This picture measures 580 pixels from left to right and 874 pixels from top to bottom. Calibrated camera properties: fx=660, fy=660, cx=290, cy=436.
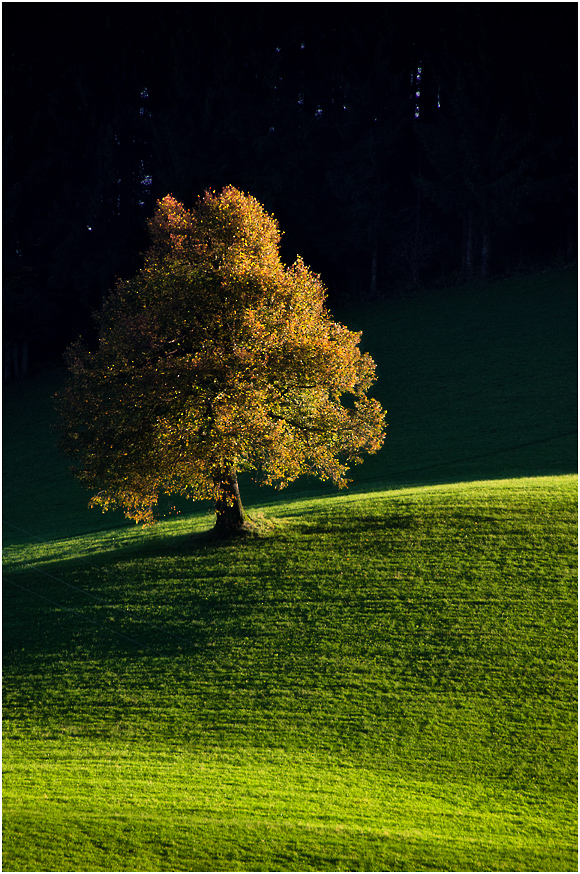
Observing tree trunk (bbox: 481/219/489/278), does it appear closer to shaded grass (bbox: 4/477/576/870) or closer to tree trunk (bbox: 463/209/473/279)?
tree trunk (bbox: 463/209/473/279)

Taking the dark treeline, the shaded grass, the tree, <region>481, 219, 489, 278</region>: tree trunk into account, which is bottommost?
the shaded grass

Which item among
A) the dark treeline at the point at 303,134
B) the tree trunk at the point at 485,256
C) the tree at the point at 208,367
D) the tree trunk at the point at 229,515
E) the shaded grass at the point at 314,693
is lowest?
the shaded grass at the point at 314,693

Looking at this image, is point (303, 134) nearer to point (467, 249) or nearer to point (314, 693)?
point (467, 249)

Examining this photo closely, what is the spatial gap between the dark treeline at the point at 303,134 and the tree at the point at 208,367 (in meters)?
39.8

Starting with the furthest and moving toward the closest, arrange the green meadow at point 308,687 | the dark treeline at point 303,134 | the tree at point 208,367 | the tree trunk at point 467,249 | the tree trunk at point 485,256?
the tree trunk at point 467,249 < the tree trunk at point 485,256 < the dark treeline at point 303,134 < the tree at point 208,367 < the green meadow at point 308,687

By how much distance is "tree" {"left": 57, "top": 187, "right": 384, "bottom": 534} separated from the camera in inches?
867

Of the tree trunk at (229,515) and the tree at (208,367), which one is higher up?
the tree at (208,367)

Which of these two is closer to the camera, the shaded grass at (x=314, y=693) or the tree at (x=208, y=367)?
the shaded grass at (x=314, y=693)

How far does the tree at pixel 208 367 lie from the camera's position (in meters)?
22.0

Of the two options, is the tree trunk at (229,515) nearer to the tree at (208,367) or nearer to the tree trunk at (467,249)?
the tree at (208,367)

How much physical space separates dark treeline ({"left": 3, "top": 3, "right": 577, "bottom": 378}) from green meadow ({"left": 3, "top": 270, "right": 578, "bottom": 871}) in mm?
41718

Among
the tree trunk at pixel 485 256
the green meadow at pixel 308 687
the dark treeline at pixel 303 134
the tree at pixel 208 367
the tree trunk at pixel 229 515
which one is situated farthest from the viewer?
the tree trunk at pixel 485 256

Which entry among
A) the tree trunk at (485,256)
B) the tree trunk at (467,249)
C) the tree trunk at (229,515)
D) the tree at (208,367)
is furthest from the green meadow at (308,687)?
the tree trunk at (467,249)

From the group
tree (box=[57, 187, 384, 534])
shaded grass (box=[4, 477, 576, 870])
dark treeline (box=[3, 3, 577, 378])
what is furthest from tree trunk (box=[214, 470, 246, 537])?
dark treeline (box=[3, 3, 577, 378])
